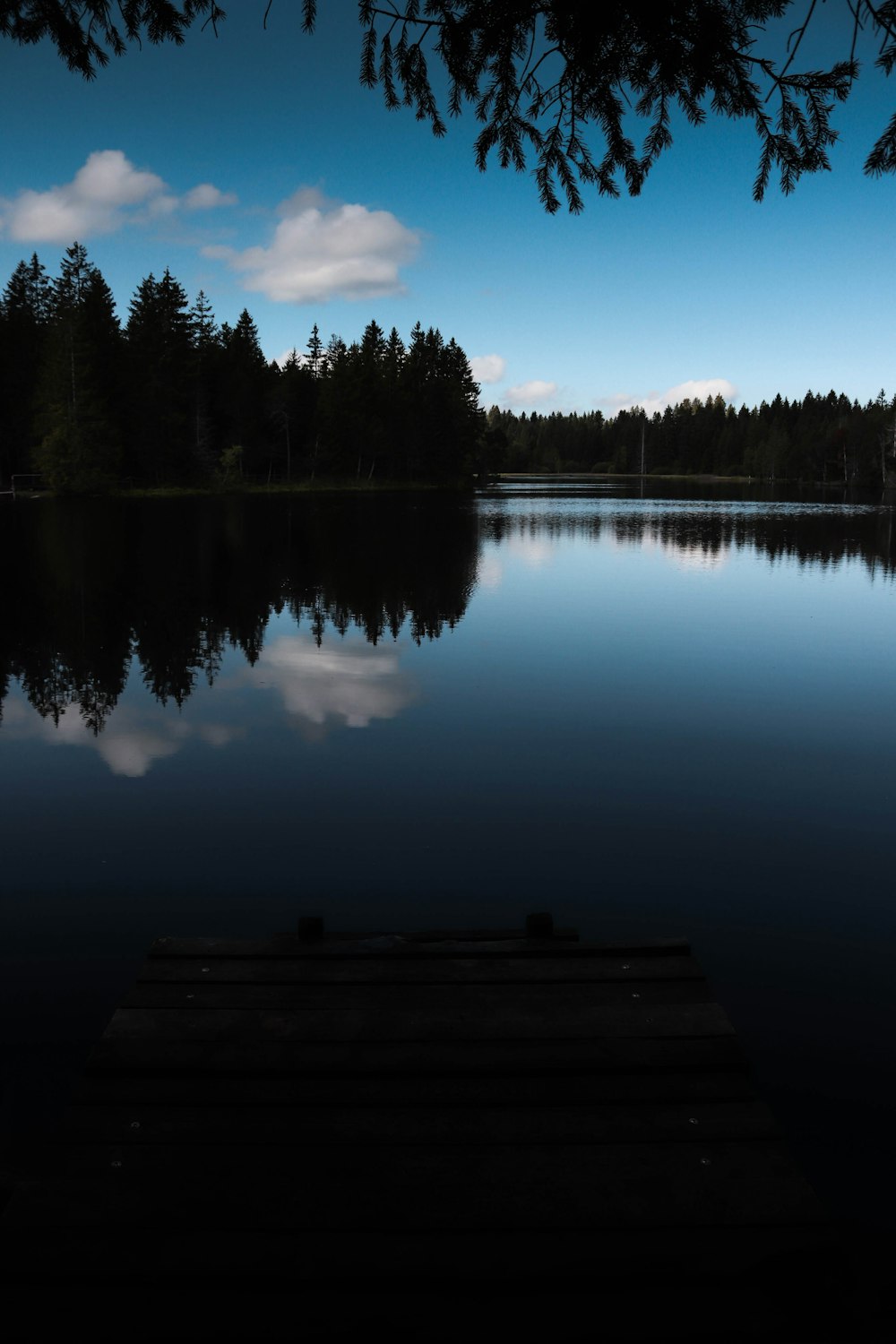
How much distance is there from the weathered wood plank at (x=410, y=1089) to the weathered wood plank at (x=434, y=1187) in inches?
11.9

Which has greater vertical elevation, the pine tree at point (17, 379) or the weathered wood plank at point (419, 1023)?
the pine tree at point (17, 379)

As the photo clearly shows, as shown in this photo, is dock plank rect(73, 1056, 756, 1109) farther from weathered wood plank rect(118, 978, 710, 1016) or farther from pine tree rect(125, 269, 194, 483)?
pine tree rect(125, 269, 194, 483)

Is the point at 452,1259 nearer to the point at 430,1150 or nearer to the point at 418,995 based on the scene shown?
the point at 430,1150

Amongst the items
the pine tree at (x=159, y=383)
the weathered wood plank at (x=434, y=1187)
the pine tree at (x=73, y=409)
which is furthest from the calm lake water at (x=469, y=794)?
the pine tree at (x=159, y=383)

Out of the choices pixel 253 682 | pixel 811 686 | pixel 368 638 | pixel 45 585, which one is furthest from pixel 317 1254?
pixel 45 585

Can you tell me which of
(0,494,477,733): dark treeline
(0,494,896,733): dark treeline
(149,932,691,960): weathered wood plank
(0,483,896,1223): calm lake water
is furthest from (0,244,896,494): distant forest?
(149,932,691,960): weathered wood plank

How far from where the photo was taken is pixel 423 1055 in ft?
13.2

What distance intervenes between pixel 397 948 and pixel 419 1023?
2.62ft

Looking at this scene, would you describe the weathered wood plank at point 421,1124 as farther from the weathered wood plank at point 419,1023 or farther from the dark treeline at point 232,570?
the dark treeline at point 232,570

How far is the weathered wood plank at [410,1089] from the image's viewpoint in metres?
3.73

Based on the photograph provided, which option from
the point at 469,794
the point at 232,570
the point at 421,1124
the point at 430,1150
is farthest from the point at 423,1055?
the point at 232,570

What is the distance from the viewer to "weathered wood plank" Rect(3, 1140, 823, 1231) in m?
3.07

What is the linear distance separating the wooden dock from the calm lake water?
3.60 feet

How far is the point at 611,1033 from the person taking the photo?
4211 mm
